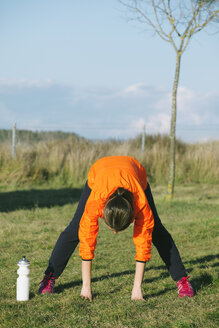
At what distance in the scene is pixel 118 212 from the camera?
11.4 feet

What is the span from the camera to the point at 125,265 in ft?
19.2

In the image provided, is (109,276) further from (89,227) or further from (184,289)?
(89,227)

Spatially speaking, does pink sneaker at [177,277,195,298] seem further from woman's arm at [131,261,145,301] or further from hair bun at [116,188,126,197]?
hair bun at [116,188,126,197]

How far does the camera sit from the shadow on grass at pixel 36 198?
10648mm

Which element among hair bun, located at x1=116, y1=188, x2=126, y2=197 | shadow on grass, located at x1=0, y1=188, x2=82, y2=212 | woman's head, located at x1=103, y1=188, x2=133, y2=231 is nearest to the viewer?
woman's head, located at x1=103, y1=188, x2=133, y2=231

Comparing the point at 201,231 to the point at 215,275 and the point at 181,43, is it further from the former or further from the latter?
the point at 181,43

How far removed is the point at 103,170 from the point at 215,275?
6.99 feet

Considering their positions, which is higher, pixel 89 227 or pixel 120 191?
pixel 120 191

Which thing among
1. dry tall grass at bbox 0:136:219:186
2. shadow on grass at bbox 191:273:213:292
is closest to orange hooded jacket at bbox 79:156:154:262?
shadow on grass at bbox 191:273:213:292

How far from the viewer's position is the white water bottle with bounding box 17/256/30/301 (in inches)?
163

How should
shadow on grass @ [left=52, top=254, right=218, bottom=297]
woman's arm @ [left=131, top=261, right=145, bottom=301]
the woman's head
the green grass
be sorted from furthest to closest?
shadow on grass @ [left=52, top=254, right=218, bottom=297], woman's arm @ [left=131, top=261, right=145, bottom=301], the green grass, the woman's head

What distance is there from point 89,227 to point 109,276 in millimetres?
1636

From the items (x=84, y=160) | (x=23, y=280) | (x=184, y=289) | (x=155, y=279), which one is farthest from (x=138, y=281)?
(x=84, y=160)

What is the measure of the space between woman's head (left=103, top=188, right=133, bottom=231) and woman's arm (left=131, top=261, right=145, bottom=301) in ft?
2.05
